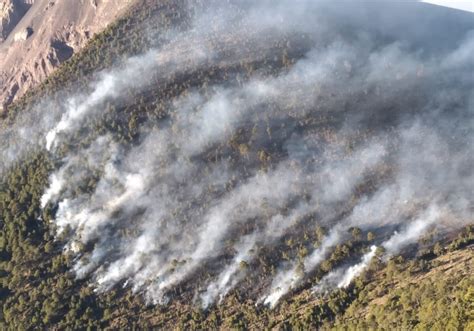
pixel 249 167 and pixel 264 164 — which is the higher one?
pixel 249 167

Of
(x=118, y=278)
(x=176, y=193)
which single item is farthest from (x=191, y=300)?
(x=176, y=193)

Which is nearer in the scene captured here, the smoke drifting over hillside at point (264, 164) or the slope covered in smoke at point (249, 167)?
the slope covered in smoke at point (249, 167)

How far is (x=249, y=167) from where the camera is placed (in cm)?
16075

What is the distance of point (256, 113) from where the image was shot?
6845 inches

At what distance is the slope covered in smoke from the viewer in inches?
5468

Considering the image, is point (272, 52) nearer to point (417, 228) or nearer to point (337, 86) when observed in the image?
point (337, 86)

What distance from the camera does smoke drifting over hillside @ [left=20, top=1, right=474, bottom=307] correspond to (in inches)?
5615

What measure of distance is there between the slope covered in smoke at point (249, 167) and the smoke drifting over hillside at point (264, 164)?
18.2 inches

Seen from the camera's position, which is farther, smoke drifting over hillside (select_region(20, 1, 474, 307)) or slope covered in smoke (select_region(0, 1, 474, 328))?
smoke drifting over hillside (select_region(20, 1, 474, 307))

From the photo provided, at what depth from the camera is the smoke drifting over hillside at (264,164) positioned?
5615 inches

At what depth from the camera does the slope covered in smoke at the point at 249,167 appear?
456 feet

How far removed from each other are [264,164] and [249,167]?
471 centimetres

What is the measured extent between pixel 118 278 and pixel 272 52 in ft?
326

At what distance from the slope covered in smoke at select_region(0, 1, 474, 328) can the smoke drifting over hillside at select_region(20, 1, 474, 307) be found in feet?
1.52
